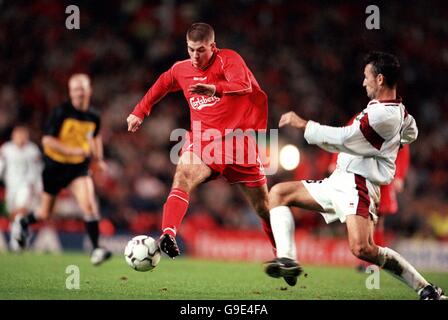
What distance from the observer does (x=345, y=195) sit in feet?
22.9

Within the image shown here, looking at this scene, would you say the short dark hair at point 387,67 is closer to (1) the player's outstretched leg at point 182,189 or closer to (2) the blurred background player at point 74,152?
(1) the player's outstretched leg at point 182,189

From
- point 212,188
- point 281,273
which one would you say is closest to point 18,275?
point 281,273

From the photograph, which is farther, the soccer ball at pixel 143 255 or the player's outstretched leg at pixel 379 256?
the soccer ball at pixel 143 255

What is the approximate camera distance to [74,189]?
407 inches

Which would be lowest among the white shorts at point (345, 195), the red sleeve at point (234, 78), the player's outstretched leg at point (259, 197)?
the white shorts at point (345, 195)

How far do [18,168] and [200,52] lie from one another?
7.95 meters

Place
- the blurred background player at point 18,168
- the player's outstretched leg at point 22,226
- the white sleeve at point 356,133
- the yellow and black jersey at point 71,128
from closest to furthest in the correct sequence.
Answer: the white sleeve at point 356,133
the yellow and black jersey at point 71,128
the player's outstretched leg at point 22,226
the blurred background player at point 18,168

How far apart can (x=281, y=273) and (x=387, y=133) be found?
1503 millimetres

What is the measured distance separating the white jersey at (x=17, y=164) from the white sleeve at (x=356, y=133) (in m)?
8.95

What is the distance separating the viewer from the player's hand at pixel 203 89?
705 cm

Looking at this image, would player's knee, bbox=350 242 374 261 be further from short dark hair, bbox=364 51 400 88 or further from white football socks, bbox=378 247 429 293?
short dark hair, bbox=364 51 400 88

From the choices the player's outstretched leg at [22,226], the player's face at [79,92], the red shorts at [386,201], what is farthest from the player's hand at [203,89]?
the red shorts at [386,201]

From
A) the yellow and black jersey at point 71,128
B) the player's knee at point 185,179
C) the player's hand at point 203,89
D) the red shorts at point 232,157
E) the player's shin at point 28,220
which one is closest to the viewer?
the player's hand at point 203,89
